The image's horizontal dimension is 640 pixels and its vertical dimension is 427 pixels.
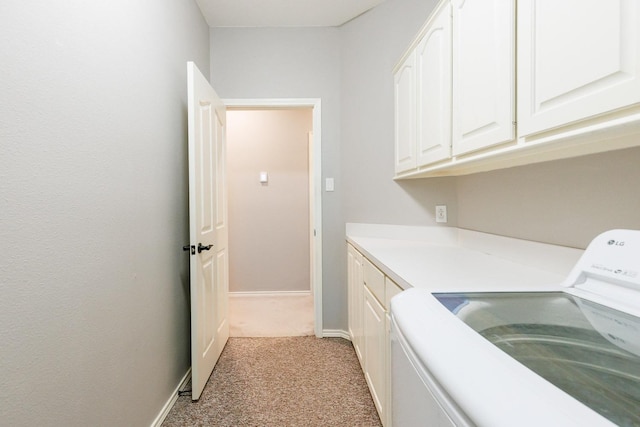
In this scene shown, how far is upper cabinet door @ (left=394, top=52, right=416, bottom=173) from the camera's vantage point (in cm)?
176

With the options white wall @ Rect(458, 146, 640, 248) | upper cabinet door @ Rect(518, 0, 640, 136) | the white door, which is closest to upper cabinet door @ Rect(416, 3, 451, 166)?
white wall @ Rect(458, 146, 640, 248)

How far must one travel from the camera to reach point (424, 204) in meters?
2.05

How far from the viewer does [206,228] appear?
74.5 inches

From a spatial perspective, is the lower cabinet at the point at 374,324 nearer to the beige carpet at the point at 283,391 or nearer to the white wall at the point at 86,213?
the beige carpet at the point at 283,391

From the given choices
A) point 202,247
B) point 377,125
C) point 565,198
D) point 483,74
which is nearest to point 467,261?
point 565,198

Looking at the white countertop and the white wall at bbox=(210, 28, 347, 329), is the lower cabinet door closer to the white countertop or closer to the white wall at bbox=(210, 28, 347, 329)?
the white countertop

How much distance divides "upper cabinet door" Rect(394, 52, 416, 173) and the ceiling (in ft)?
2.42

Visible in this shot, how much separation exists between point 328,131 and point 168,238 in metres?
1.52

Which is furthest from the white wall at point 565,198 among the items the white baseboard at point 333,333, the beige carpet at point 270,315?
the beige carpet at point 270,315

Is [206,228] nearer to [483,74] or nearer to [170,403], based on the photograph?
[170,403]

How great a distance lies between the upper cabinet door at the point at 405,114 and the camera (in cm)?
176

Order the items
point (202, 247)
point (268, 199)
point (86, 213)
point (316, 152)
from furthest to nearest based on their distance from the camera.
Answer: point (268, 199)
point (316, 152)
point (202, 247)
point (86, 213)

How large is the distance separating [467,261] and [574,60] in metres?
0.89

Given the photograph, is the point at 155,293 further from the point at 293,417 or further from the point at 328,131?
the point at 328,131
